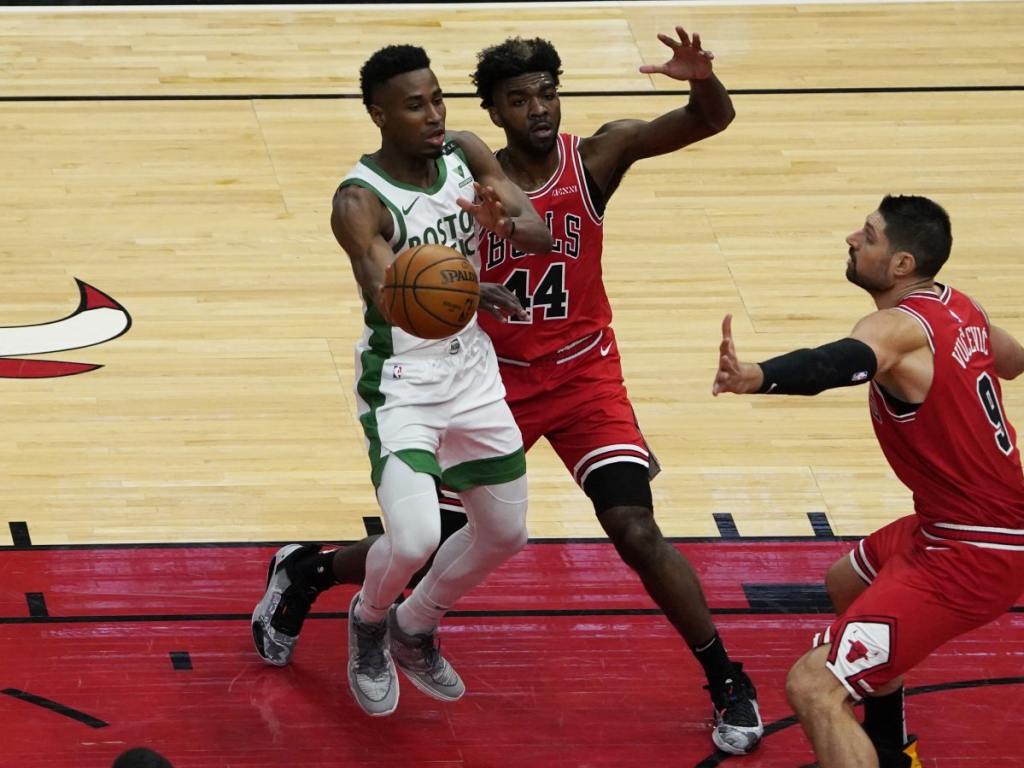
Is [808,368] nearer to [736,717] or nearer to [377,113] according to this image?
[736,717]

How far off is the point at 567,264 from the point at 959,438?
1.56 meters

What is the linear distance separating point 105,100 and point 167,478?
12.8 feet

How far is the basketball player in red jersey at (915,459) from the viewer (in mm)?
4895

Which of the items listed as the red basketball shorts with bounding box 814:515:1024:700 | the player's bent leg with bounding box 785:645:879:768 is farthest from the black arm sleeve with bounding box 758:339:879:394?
the player's bent leg with bounding box 785:645:879:768

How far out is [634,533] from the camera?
558cm

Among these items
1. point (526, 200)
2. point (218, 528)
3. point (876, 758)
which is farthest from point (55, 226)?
point (876, 758)

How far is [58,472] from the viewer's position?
7.23 m

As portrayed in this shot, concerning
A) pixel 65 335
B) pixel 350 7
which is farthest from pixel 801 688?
pixel 350 7

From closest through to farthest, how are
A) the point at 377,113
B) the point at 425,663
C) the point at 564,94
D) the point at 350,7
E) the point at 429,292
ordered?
the point at 429,292
the point at 377,113
the point at 425,663
the point at 564,94
the point at 350,7

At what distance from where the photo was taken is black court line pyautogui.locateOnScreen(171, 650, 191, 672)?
603 centimetres

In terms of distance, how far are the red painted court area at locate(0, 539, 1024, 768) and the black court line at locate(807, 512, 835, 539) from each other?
82 millimetres

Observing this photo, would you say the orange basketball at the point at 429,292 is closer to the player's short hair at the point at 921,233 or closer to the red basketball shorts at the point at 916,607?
A: the player's short hair at the point at 921,233

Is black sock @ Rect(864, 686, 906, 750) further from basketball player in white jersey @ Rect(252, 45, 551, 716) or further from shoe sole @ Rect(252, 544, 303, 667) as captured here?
shoe sole @ Rect(252, 544, 303, 667)

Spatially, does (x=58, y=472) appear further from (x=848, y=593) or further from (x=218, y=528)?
(x=848, y=593)
